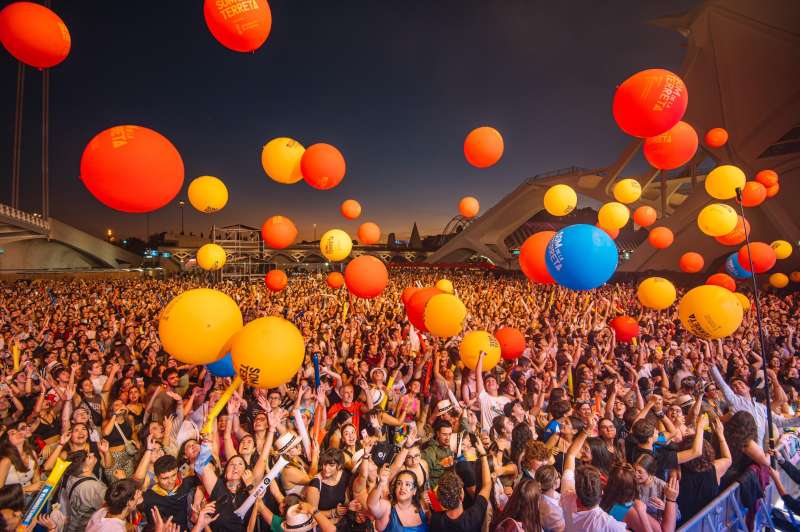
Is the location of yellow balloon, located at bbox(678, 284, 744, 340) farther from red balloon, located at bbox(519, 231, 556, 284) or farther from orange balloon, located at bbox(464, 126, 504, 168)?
orange balloon, located at bbox(464, 126, 504, 168)

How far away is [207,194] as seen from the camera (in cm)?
551

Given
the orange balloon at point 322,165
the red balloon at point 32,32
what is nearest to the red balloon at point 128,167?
the red balloon at point 32,32

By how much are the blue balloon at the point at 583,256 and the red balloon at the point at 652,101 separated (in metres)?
1.27

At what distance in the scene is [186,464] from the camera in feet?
10.4

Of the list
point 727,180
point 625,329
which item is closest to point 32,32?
point 625,329

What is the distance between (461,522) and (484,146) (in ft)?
16.0

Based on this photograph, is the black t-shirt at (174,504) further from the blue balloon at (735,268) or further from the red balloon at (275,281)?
the blue balloon at (735,268)

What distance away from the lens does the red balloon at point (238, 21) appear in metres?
3.55

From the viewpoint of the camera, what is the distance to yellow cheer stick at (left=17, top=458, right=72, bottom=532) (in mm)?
2662

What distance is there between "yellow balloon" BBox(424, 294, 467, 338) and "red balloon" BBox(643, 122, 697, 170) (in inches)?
129

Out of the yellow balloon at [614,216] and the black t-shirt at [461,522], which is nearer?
the black t-shirt at [461,522]

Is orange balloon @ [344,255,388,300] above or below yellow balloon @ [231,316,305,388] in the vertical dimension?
above

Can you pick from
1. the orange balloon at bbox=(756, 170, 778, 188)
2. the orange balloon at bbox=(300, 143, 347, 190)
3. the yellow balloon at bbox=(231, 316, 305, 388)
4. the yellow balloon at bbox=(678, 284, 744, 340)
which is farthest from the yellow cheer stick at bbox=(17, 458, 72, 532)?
the orange balloon at bbox=(756, 170, 778, 188)

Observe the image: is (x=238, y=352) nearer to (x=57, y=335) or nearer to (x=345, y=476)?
(x=345, y=476)
